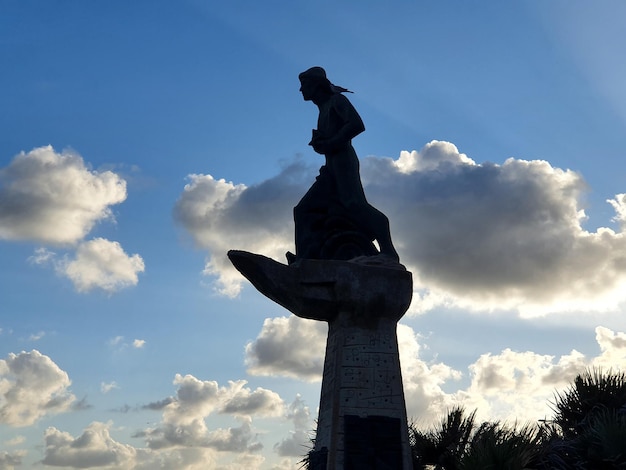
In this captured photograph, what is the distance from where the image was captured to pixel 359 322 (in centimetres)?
988

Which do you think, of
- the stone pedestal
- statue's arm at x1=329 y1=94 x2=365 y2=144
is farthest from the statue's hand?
the stone pedestal

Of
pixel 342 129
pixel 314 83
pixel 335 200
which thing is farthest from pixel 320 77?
pixel 335 200

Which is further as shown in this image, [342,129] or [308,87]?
[308,87]

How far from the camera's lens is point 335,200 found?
1079cm

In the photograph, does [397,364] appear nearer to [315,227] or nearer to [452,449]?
[315,227]

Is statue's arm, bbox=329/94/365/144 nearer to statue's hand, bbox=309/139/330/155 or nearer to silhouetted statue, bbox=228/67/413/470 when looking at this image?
silhouetted statue, bbox=228/67/413/470

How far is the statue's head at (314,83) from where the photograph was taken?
11047 mm

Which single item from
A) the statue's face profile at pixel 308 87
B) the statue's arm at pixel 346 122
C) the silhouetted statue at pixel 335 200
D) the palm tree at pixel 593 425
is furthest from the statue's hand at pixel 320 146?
the palm tree at pixel 593 425

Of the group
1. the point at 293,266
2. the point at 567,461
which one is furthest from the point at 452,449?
the point at 293,266

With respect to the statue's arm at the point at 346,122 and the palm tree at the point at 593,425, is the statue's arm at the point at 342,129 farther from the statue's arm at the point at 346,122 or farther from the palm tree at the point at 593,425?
the palm tree at the point at 593,425

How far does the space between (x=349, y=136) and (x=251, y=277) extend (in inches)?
85.2

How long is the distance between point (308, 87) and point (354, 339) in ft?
10.8

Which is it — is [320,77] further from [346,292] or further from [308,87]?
[346,292]

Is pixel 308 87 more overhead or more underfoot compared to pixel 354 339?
more overhead
